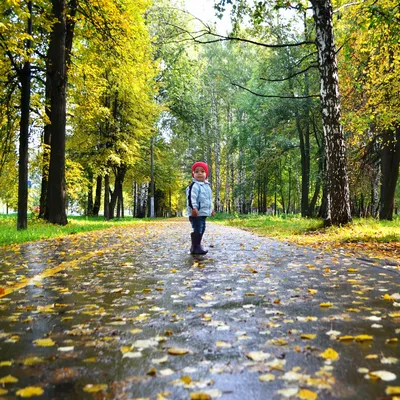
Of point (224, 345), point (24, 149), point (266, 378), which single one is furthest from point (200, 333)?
point (24, 149)

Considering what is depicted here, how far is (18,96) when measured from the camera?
650 inches

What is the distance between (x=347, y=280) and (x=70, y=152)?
Result: 2424cm

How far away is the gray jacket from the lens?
815cm

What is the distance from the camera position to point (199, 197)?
8.34 m

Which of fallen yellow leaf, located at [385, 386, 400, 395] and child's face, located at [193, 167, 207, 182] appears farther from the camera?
child's face, located at [193, 167, 207, 182]

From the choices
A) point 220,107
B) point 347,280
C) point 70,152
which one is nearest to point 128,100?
point 70,152

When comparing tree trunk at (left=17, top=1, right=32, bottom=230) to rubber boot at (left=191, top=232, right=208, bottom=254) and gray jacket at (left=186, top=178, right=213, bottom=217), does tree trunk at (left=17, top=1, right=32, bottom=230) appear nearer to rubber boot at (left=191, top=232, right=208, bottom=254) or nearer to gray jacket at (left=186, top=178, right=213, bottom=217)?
rubber boot at (left=191, top=232, right=208, bottom=254)

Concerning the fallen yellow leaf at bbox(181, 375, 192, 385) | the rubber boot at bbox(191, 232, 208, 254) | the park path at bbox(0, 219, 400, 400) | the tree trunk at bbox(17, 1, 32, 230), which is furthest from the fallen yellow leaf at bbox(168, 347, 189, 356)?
the tree trunk at bbox(17, 1, 32, 230)

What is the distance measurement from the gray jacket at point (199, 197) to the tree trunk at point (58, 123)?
9332 millimetres

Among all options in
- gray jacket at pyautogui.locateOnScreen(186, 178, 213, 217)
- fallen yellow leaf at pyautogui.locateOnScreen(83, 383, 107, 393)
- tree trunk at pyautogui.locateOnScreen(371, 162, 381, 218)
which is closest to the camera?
fallen yellow leaf at pyautogui.locateOnScreen(83, 383, 107, 393)

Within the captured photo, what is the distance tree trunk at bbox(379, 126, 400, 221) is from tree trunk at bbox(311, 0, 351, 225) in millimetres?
6213

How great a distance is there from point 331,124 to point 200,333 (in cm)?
1111

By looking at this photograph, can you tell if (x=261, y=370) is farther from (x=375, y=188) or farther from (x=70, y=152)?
(x=375, y=188)

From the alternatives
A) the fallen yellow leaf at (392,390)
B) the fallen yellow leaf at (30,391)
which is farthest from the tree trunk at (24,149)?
the fallen yellow leaf at (392,390)
